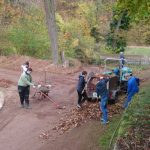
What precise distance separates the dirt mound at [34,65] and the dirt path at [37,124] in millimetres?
Answer: 4572

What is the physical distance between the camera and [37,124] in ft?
53.8

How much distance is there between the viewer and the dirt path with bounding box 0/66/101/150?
47.0 ft

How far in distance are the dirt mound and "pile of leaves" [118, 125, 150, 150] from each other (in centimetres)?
1502

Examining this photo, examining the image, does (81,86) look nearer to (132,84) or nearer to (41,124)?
(132,84)

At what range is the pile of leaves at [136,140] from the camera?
10.8 meters

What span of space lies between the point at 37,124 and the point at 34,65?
477 inches

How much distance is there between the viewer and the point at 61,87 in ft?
74.2

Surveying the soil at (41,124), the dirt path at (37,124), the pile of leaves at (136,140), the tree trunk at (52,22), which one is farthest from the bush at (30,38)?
the pile of leaves at (136,140)

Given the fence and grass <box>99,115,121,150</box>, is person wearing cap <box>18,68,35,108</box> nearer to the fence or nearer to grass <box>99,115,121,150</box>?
grass <box>99,115,121,150</box>

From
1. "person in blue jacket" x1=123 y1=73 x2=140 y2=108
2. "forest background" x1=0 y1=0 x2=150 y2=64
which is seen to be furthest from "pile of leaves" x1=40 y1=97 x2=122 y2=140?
"forest background" x1=0 y1=0 x2=150 y2=64

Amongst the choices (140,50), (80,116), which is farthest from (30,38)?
(140,50)

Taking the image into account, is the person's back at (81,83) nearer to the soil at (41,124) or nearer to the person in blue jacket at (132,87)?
the soil at (41,124)

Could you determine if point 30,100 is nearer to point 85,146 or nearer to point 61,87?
point 61,87

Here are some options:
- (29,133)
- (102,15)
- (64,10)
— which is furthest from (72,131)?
(64,10)
